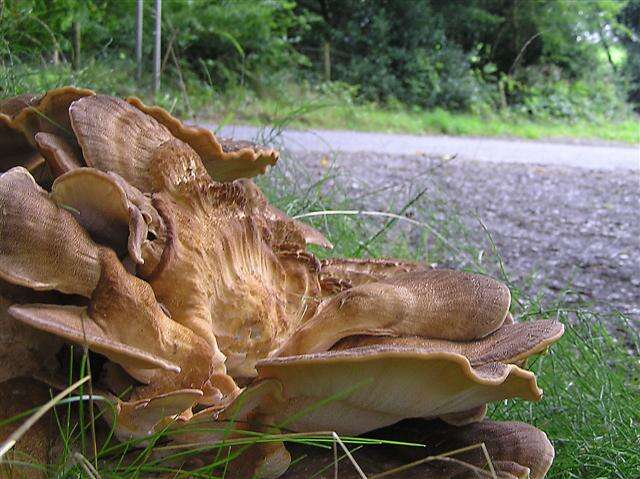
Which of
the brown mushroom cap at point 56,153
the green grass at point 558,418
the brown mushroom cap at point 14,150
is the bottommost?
the green grass at point 558,418

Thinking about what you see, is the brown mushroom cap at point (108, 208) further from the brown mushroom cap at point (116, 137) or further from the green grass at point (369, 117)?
the green grass at point (369, 117)

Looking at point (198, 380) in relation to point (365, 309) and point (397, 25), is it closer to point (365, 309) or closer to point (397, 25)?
point (365, 309)

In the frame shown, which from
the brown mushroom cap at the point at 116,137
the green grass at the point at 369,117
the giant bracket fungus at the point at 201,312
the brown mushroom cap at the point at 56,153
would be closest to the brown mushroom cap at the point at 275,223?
the giant bracket fungus at the point at 201,312

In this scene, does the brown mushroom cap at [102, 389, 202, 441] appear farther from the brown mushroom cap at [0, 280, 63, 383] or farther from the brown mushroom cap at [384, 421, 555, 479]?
the brown mushroom cap at [384, 421, 555, 479]

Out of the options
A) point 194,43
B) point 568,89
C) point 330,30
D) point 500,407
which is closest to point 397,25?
point 330,30

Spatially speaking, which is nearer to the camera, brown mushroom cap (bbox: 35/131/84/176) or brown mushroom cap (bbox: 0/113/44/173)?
brown mushroom cap (bbox: 35/131/84/176)

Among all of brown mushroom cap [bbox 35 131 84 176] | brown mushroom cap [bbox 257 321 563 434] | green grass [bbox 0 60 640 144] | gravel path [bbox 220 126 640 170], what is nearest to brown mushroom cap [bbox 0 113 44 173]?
brown mushroom cap [bbox 35 131 84 176]
